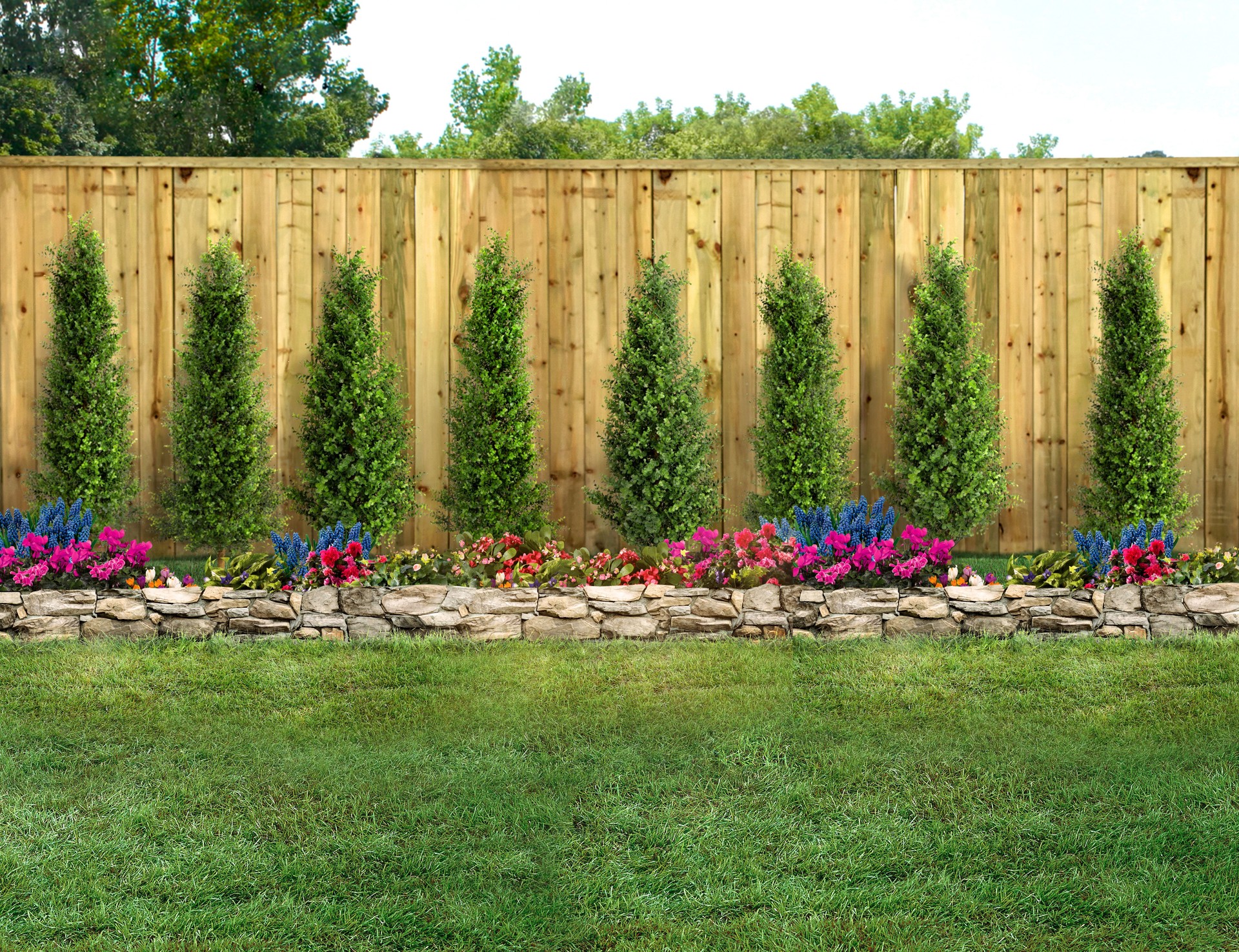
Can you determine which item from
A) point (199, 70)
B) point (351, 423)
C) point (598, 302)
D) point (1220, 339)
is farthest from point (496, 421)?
point (199, 70)

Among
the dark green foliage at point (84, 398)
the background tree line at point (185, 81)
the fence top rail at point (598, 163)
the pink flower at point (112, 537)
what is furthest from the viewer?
the background tree line at point (185, 81)

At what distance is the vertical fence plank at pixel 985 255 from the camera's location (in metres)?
8.27

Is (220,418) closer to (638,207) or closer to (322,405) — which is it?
(322,405)

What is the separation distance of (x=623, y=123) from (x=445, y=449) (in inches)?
1487

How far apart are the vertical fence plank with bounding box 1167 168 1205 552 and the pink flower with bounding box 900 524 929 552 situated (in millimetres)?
3685

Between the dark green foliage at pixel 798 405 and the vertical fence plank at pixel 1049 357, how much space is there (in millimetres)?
1758

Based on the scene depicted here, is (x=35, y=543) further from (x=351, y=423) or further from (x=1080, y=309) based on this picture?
(x=1080, y=309)

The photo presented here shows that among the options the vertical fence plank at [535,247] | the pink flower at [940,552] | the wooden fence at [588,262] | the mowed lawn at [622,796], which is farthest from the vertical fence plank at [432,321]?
the pink flower at [940,552]

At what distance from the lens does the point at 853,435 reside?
324 inches

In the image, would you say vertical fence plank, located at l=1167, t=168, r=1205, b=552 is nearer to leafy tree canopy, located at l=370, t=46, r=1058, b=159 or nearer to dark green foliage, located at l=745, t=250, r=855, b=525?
dark green foliage, located at l=745, t=250, r=855, b=525

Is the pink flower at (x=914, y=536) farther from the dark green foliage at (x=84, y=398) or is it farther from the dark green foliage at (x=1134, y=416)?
the dark green foliage at (x=84, y=398)

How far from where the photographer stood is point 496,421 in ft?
24.7

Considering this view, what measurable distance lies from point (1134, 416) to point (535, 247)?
4.74m

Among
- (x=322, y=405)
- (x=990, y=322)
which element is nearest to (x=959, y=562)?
(x=990, y=322)
